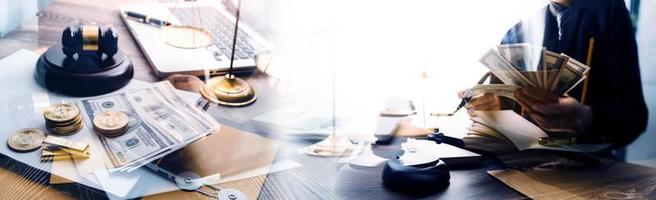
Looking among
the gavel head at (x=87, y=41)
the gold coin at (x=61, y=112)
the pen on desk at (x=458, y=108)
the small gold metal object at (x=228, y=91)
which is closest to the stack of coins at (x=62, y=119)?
the gold coin at (x=61, y=112)

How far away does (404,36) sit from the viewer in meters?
1.11

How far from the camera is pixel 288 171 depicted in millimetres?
1056

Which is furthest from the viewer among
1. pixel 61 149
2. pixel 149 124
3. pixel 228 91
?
pixel 228 91

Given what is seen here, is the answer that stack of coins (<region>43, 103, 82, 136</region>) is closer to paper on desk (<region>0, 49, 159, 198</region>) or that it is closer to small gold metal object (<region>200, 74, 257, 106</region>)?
paper on desk (<region>0, 49, 159, 198</region>)

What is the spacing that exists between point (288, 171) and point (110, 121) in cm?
32

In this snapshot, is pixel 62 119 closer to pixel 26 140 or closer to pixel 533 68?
pixel 26 140

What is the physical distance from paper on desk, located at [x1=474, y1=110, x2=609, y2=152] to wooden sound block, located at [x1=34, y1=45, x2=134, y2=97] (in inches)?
26.7

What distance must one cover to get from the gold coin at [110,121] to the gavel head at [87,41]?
0.12 meters

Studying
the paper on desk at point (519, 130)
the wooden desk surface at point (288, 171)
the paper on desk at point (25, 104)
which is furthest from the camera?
the paper on desk at point (519, 130)

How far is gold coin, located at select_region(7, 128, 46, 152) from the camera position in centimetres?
93

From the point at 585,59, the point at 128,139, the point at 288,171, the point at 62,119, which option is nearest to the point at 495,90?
the point at 585,59

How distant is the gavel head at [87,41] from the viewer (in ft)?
3.46

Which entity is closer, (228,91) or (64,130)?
(64,130)

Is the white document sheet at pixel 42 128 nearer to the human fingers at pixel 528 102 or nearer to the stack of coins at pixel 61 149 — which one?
the stack of coins at pixel 61 149
